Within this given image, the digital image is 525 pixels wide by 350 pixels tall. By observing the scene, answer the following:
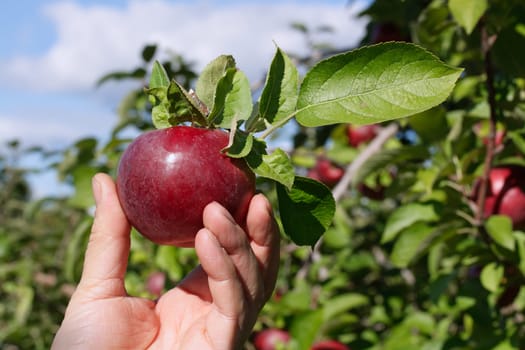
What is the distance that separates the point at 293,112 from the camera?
2.89 feet

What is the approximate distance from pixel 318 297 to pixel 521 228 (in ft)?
3.48

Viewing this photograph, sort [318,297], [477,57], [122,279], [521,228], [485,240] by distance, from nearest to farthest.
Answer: [122,279], [485,240], [521,228], [477,57], [318,297]

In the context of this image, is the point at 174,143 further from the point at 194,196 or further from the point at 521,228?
the point at 521,228

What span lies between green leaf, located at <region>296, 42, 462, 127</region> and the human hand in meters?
0.15

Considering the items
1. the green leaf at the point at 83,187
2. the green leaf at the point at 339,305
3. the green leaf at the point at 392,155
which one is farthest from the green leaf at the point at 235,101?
the green leaf at the point at 339,305

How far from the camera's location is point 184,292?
3.50 feet

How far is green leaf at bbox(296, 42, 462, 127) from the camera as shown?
0.81 m

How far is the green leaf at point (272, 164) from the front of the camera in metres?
0.81

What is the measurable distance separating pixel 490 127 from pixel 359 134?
1.53 meters

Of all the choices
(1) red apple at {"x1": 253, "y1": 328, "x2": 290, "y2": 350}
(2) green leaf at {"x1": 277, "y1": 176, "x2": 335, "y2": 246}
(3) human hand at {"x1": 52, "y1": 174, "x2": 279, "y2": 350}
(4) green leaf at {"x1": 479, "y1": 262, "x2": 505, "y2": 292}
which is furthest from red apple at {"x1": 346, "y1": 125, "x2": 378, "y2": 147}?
(2) green leaf at {"x1": 277, "y1": 176, "x2": 335, "y2": 246}

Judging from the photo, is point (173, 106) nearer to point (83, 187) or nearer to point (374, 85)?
point (374, 85)

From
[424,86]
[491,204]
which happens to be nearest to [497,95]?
[491,204]

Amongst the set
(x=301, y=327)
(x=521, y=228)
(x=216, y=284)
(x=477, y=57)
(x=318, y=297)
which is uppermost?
(x=216, y=284)

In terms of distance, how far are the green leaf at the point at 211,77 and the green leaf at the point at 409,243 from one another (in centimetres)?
83
